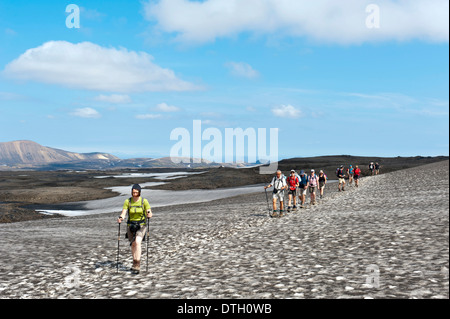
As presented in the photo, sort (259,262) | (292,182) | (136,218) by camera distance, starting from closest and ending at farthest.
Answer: (136,218)
(259,262)
(292,182)

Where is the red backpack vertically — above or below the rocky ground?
above

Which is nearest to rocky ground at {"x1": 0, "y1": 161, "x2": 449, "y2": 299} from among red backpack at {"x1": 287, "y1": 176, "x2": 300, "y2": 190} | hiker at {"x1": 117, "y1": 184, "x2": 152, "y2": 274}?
hiker at {"x1": 117, "y1": 184, "x2": 152, "y2": 274}

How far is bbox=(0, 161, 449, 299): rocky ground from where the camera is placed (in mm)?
11891

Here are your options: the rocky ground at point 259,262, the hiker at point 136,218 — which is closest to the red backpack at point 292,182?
the rocky ground at point 259,262

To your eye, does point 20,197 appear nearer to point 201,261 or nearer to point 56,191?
point 56,191

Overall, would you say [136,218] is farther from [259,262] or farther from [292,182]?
[292,182]

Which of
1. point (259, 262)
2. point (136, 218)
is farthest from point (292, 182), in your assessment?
point (136, 218)

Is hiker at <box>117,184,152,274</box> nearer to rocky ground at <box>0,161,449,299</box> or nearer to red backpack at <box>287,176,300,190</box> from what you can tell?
rocky ground at <box>0,161,449,299</box>

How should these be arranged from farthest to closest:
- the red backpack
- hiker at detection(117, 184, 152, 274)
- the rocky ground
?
the red backpack
hiker at detection(117, 184, 152, 274)
the rocky ground

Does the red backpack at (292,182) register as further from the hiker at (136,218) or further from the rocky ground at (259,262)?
the hiker at (136,218)

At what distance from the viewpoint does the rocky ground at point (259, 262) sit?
11891 millimetres

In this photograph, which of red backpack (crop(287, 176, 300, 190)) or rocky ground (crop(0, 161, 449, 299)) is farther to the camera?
red backpack (crop(287, 176, 300, 190))

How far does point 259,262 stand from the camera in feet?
51.5
